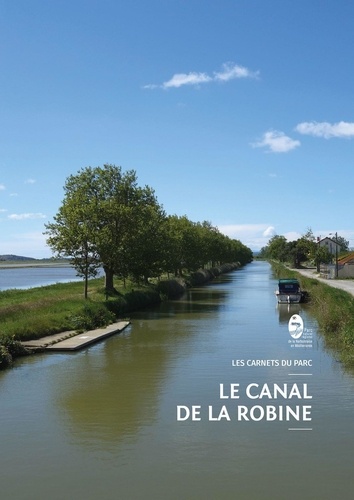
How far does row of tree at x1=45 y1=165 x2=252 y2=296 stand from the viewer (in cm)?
4691

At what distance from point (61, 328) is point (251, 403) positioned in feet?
57.6

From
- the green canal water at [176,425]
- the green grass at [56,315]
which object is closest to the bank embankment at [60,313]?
the green grass at [56,315]

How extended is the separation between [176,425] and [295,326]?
2281 cm

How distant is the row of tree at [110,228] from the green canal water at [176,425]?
1668cm

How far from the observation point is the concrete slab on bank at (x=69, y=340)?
29.5m

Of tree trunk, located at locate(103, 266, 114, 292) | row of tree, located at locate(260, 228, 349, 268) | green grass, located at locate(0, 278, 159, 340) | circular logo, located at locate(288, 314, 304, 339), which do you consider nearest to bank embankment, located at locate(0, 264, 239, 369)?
green grass, located at locate(0, 278, 159, 340)

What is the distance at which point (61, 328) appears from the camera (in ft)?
114

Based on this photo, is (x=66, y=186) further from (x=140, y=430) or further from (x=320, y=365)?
(x=140, y=430)

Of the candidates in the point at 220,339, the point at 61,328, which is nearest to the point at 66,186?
the point at 61,328

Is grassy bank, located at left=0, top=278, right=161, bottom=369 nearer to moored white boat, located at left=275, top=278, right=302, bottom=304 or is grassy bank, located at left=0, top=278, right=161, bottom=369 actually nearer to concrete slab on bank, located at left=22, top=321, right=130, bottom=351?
concrete slab on bank, located at left=22, top=321, right=130, bottom=351

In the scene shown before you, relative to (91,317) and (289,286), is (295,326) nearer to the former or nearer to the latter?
(91,317)

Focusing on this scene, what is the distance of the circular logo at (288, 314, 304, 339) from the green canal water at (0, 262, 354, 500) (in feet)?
11.1

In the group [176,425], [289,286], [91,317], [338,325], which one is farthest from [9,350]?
[289,286]

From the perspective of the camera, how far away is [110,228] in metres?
51.3
